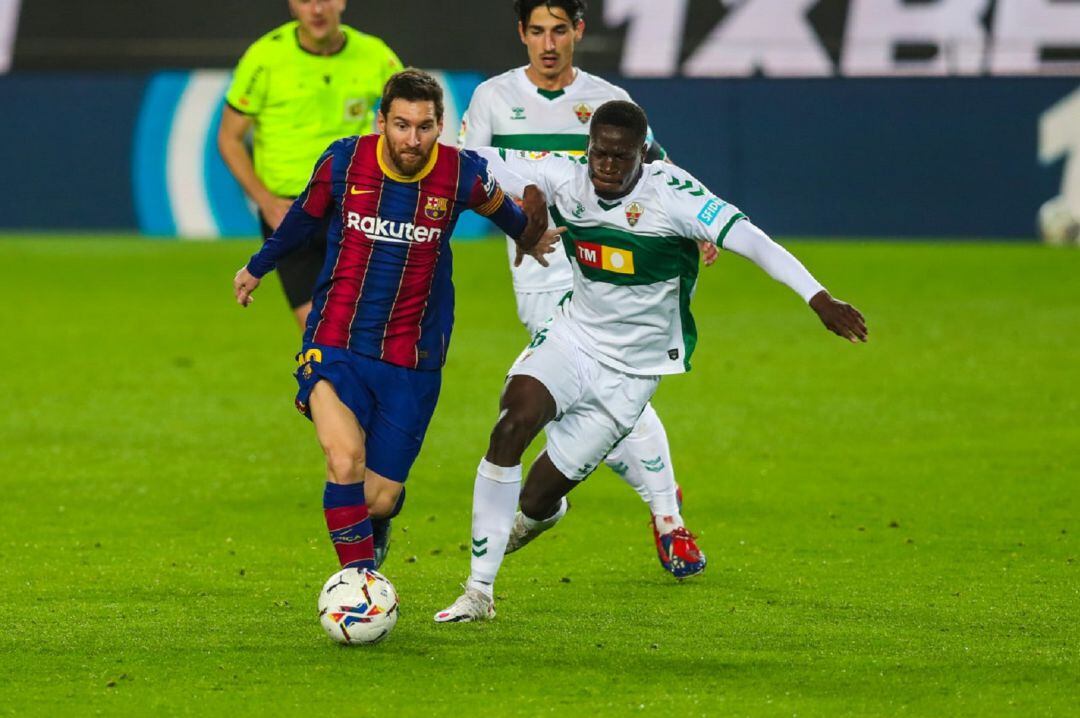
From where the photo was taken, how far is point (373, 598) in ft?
18.9

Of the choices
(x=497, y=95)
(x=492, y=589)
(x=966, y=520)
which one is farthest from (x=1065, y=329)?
(x=492, y=589)

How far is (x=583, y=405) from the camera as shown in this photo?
668cm

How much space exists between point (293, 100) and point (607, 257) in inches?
117

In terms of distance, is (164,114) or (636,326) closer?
(636,326)

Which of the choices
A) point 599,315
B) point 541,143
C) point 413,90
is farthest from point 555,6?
point 413,90

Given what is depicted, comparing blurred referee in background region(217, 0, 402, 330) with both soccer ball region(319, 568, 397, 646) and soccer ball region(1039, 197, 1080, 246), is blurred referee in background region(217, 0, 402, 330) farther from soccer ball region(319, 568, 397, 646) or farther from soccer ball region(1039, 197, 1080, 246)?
soccer ball region(1039, 197, 1080, 246)

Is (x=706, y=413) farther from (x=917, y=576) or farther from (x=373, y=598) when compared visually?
(x=373, y=598)

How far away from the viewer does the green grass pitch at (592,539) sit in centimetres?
532

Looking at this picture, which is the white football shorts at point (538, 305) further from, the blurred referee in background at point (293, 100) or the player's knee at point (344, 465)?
the player's knee at point (344, 465)

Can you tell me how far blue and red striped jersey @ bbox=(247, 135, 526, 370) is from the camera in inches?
245

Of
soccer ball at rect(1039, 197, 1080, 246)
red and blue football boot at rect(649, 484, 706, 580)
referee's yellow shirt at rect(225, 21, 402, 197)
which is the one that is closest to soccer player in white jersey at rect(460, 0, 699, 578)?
red and blue football boot at rect(649, 484, 706, 580)

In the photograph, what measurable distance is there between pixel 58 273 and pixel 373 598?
44.2ft

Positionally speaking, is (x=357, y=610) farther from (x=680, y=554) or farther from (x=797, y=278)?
(x=797, y=278)

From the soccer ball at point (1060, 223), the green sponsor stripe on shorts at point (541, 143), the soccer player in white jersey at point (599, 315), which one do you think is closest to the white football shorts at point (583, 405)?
the soccer player in white jersey at point (599, 315)
